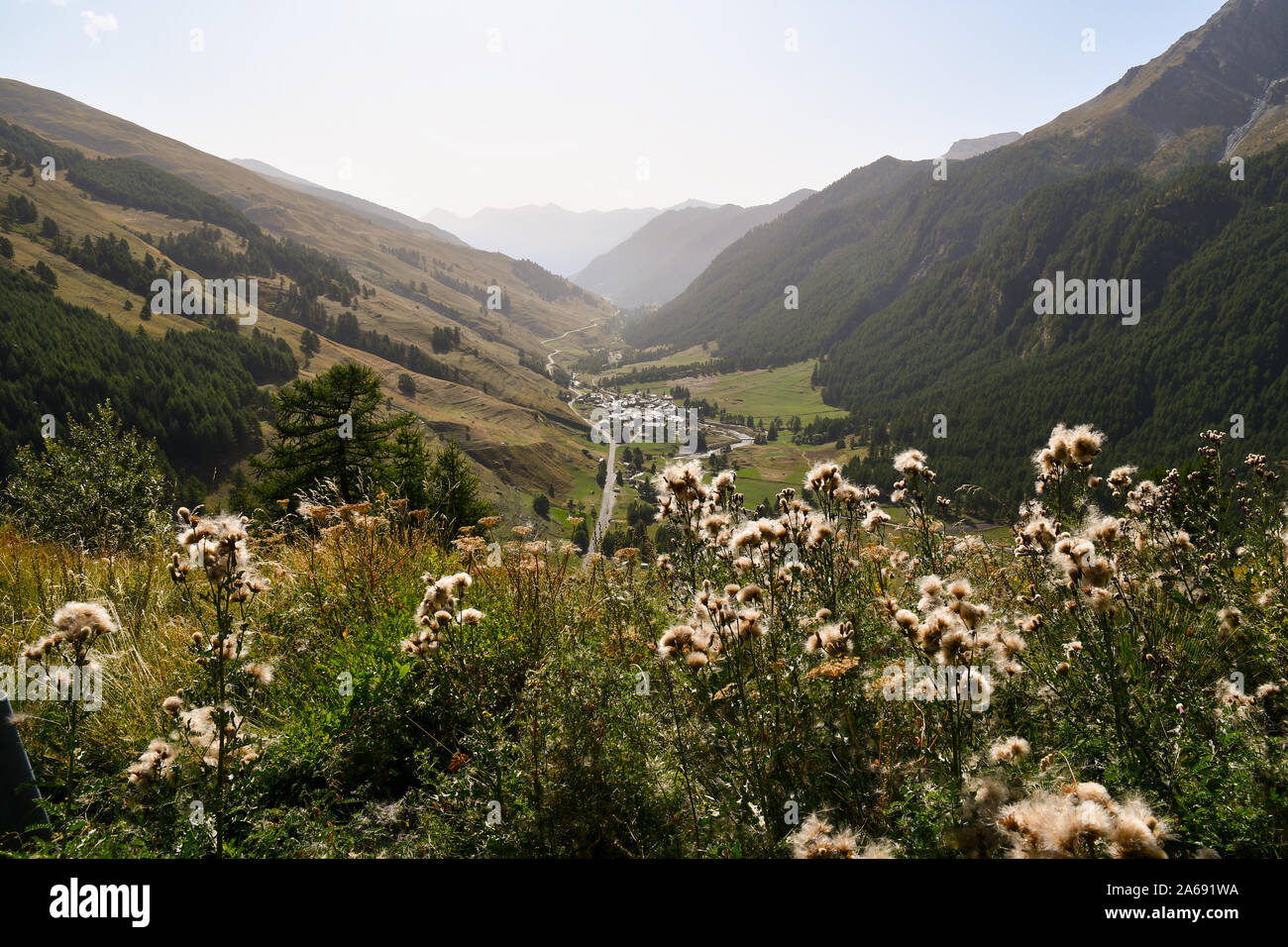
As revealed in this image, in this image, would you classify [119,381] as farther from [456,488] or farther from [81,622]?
[81,622]

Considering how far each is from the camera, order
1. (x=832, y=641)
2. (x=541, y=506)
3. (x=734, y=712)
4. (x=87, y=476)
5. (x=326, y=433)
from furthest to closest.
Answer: (x=541, y=506), (x=326, y=433), (x=87, y=476), (x=734, y=712), (x=832, y=641)

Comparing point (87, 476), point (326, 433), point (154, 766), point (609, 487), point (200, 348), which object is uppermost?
point (200, 348)

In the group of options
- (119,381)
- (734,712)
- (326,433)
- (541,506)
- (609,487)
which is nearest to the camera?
(734,712)

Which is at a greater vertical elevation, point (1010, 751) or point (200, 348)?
point (200, 348)

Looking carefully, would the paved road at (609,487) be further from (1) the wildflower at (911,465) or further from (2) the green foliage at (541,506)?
(1) the wildflower at (911,465)

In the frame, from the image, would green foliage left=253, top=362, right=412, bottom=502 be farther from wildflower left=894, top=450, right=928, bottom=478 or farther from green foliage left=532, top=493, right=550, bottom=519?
green foliage left=532, top=493, right=550, bottom=519

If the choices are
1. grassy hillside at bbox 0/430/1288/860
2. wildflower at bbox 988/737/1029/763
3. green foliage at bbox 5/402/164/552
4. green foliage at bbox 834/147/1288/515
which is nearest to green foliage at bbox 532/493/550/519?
green foliage at bbox 834/147/1288/515

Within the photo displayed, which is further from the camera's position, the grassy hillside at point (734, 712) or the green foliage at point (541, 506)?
the green foliage at point (541, 506)

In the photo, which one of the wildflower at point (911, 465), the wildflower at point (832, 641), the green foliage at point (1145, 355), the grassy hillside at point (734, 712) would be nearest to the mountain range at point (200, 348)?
the grassy hillside at point (734, 712)

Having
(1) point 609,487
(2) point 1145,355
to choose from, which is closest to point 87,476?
(1) point 609,487

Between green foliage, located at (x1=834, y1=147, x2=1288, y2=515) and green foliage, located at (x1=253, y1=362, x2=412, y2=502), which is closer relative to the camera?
green foliage, located at (x1=253, y1=362, x2=412, y2=502)

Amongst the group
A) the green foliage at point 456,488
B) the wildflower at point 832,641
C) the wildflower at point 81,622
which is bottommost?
the wildflower at point 832,641

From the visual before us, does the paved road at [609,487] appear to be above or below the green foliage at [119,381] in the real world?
below

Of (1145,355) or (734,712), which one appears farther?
(1145,355)
